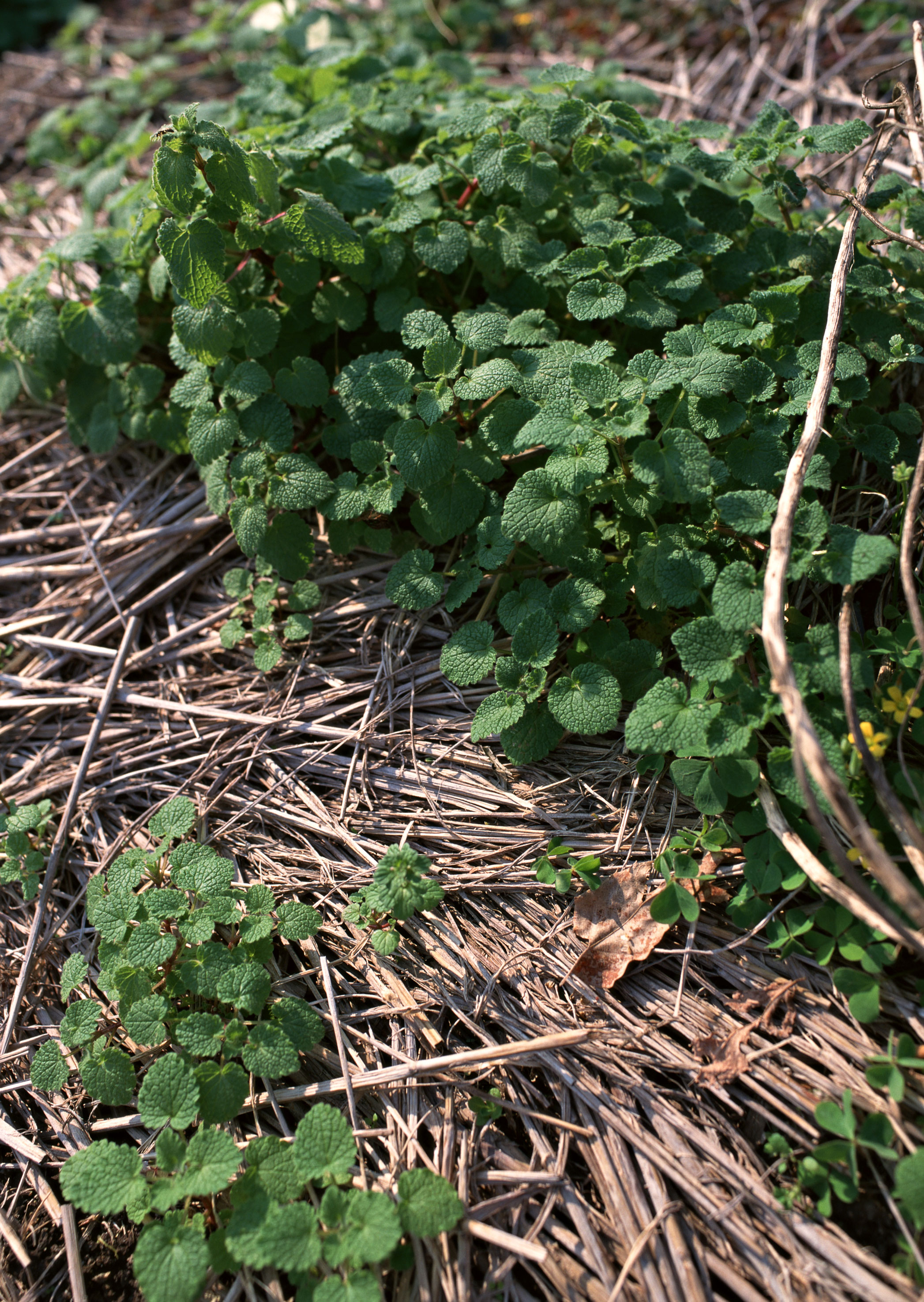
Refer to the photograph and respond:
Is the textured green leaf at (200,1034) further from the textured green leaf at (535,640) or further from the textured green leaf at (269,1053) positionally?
the textured green leaf at (535,640)

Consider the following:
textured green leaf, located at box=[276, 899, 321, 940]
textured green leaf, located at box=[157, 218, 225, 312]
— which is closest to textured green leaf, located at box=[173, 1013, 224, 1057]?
textured green leaf, located at box=[276, 899, 321, 940]

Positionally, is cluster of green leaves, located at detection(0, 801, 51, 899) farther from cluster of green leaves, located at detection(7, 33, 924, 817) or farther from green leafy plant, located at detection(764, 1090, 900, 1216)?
green leafy plant, located at detection(764, 1090, 900, 1216)

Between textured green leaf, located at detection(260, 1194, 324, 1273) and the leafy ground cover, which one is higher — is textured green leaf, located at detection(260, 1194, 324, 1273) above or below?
below

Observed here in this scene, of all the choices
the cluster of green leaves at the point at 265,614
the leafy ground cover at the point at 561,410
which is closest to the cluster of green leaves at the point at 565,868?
the leafy ground cover at the point at 561,410

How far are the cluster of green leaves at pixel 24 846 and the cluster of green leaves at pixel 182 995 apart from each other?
8.9 inches

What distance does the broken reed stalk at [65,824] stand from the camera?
1945mm

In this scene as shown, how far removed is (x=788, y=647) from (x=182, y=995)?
60.8 inches

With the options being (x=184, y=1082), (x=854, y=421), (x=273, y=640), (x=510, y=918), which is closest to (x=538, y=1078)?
(x=510, y=918)

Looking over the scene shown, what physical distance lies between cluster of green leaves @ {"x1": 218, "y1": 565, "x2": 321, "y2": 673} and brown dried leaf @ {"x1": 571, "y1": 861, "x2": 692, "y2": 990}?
1047 millimetres

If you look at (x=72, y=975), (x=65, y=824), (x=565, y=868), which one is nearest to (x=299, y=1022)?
(x=72, y=975)

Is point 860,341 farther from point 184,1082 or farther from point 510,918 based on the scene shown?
point 184,1082

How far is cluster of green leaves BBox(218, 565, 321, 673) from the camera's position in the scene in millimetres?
2250

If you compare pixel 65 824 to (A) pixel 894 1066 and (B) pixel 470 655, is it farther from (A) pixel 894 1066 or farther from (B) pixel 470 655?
(A) pixel 894 1066

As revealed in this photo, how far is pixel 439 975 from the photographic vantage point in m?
1.79
